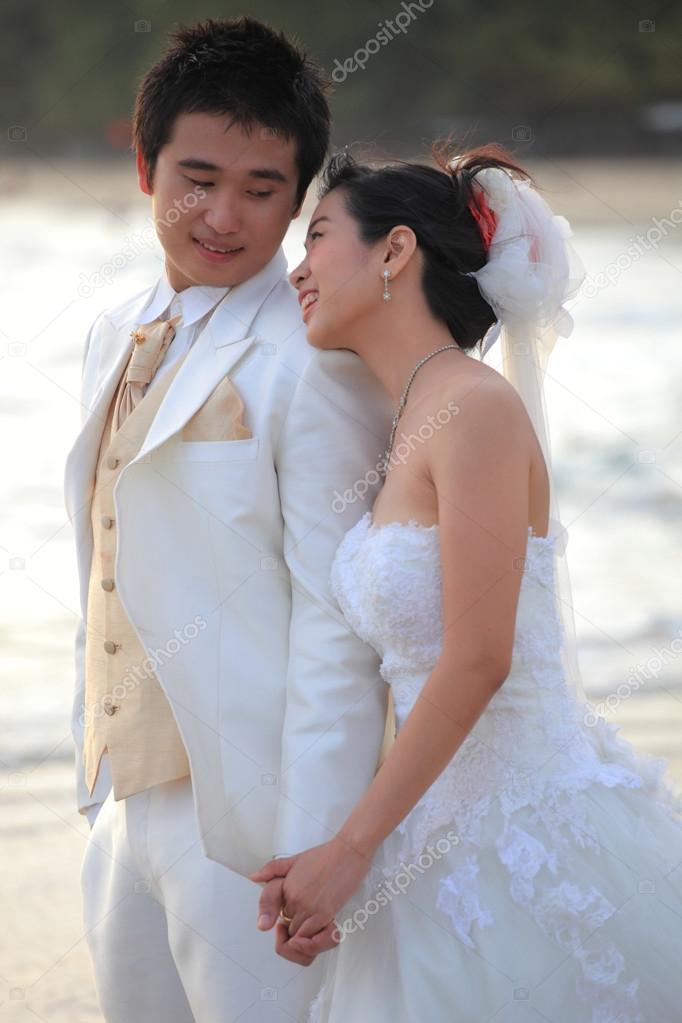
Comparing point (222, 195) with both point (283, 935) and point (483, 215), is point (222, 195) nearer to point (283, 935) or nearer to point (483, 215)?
point (483, 215)

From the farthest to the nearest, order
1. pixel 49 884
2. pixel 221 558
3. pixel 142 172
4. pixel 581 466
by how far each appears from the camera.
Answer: pixel 581 466 < pixel 49 884 < pixel 142 172 < pixel 221 558

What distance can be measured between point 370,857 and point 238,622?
1.28 feet

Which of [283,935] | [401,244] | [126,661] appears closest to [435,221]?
[401,244]

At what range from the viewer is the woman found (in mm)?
2047

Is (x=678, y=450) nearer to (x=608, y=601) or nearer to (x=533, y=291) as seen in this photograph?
(x=608, y=601)

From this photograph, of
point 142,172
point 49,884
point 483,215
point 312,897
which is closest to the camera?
point 312,897

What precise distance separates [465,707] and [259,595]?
1.16 feet

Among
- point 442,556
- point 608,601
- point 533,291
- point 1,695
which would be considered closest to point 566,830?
point 442,556

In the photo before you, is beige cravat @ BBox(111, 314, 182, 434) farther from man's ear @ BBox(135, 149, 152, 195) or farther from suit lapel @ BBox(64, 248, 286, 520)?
man's ear @ BBox(135, 149, 152, 195)

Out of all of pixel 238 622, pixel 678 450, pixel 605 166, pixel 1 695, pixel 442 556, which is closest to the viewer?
pixel 442 556

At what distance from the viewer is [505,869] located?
2135 millimetres

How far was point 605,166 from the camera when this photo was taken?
28.0 metres

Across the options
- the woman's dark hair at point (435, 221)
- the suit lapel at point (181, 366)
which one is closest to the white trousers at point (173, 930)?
the suit lapel at point (181, 366)

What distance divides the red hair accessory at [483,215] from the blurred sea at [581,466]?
4.65 ft
